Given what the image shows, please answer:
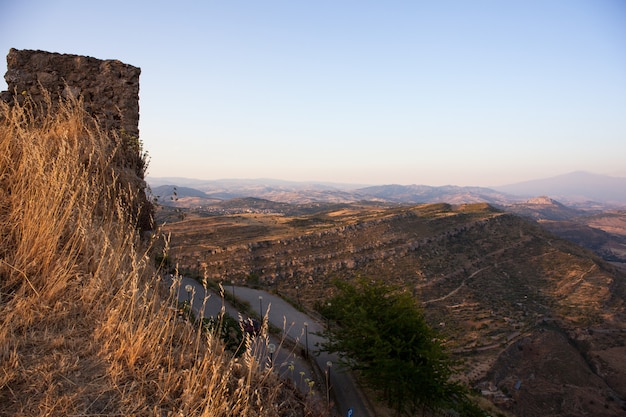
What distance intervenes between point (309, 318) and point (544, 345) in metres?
30.4

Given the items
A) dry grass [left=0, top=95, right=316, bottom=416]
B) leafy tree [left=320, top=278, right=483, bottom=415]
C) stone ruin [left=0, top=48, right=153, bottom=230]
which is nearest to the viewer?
dry grass [left=0, top=95, right=316, bottom=416]

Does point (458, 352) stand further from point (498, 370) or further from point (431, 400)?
point (431, 400)

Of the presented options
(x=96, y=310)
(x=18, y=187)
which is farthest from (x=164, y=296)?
(x=18, y=187)

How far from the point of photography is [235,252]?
50.3 metres

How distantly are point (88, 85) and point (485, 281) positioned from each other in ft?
175

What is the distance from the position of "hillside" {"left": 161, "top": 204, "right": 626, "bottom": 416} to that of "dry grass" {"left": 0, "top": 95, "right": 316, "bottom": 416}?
14799 millimetres

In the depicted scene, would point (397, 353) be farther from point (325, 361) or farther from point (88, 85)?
point (88, 85)

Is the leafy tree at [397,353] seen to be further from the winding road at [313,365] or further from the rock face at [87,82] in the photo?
the rock face at [87,82]

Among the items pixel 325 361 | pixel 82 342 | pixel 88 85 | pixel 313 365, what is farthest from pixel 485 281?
pixel 82 342

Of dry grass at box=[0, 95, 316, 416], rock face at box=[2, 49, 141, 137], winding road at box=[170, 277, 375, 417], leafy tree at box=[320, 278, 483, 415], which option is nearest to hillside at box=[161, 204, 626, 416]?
winding road at box=[170, 277, 375, 417]

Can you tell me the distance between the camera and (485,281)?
1950 inches

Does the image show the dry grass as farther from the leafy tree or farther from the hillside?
the hillside

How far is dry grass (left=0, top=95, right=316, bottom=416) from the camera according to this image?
2.51 metres

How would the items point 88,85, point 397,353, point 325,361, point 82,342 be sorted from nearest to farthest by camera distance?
1. point 82,342
2. point 88,85
3. point 397,353
4. point 325,361
